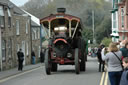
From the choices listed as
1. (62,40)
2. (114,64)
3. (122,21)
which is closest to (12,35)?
(62,40)

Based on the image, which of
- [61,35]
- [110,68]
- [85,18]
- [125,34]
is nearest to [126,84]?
[110,68]

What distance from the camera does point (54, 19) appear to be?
1972 centimetres

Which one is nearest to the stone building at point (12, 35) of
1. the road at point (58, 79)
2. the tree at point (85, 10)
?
the road at point (58, 79)

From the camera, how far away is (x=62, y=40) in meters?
19.1

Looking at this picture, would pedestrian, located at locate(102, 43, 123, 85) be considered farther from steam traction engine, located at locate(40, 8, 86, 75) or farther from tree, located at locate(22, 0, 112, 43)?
tree, located at locate(22, 0, 112, 43)

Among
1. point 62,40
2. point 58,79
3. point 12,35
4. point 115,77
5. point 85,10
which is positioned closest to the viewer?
point 115,77

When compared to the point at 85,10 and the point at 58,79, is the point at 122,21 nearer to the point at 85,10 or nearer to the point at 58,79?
the point at 58,79

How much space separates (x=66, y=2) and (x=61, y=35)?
3072 inches

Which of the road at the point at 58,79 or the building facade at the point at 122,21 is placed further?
the building facade at the point at 122,21

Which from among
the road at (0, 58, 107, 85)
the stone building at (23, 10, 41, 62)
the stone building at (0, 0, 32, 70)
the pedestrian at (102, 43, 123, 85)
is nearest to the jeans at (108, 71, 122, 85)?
the pedestrian at (102, 43, 123, 85)

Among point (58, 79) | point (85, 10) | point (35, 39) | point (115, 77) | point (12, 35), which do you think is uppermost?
point (85, 10)

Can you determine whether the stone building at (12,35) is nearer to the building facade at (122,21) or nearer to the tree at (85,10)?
the building facade at (122,21)

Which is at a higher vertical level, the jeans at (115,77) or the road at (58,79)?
the jeans at (115,77)

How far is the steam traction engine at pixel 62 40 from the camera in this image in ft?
63.4
